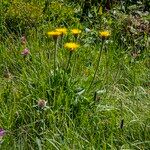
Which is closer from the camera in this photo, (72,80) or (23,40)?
(72,80)

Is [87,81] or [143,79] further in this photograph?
[143,79]

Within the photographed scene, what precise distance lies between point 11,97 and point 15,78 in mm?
403

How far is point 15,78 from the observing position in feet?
11.4

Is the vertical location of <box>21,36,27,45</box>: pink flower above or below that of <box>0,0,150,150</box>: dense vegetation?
above

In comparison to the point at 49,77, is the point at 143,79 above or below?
below

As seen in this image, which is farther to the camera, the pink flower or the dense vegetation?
the pink flower

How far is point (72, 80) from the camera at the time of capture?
124 inches

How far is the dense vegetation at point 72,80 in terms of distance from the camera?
278cm

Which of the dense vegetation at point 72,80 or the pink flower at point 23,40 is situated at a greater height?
the pink flower at point 23,40

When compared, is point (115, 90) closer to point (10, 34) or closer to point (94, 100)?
point (94, 100)

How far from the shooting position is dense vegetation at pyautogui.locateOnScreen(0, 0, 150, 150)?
2.78 meters

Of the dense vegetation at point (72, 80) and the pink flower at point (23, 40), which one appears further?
the pink flower at point (23, 40)

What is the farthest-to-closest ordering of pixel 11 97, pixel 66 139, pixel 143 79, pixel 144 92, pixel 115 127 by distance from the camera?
pixel 143 79, pixel 144 92, pixel 11 97, pixel 115 127, pixel 66 139

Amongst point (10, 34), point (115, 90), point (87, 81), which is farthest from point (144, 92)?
point (10, 34)
